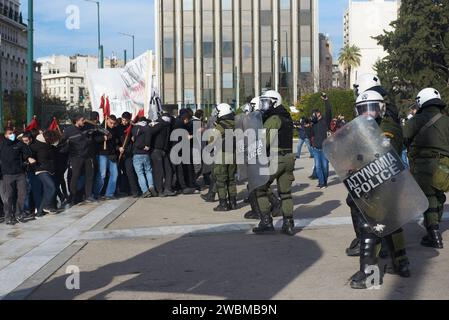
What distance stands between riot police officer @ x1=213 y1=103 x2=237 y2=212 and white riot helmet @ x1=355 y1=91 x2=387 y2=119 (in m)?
4.95

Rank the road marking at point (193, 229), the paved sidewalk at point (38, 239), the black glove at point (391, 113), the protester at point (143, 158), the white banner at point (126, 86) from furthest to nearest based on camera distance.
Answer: the white banner at point (126, 86), the protester at point (143, 158), the road marking at point (193, 229), the paved sidewalk at point (38, 239), the black glove at point (391, 113)

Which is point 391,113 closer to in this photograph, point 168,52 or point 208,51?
point 208,51

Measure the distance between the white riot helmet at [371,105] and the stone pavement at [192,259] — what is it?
Answer: 1.52 meters

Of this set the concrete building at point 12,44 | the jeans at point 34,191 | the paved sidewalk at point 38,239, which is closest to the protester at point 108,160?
the paved sidewalk at point 38,239

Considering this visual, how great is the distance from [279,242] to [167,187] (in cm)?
586

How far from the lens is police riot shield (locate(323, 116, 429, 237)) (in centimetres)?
565

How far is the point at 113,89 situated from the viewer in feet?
50.0

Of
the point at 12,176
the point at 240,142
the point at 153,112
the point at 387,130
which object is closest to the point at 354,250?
the point at 387,130

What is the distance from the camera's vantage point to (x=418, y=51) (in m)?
48.2

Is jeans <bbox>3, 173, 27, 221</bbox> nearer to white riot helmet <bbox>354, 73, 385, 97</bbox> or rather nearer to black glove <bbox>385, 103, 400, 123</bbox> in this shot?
white riot helmet <bbox>354, 73, 385, 97</bbox>

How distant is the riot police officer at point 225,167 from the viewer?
11.1 metres

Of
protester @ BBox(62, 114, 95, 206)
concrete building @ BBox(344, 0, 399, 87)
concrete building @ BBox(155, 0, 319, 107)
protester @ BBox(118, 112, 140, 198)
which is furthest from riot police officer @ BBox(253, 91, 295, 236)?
concrete building @ BBox(344, 0, 399, 87)

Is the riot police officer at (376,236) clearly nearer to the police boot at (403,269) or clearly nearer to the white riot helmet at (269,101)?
the police boot at (403,269)

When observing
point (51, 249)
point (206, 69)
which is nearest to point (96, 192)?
point (51, 249)
